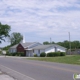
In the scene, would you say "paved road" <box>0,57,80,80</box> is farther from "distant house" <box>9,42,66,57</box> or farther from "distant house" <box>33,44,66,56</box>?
"distant house" <box>9,42,66,57</box>

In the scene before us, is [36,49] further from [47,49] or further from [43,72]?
[43,72]

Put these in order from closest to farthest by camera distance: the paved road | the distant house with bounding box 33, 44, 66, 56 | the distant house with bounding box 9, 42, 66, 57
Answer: the paved road → the distant house with bounding box 33, 44, 66, 56 → the distant house with bounding box 9, 42, 66, 57

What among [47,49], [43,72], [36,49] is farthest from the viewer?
[36,49]

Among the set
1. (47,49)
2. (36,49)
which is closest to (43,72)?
(47,49)

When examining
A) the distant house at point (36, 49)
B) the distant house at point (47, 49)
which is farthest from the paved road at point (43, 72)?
the distant house at point (36, 49)

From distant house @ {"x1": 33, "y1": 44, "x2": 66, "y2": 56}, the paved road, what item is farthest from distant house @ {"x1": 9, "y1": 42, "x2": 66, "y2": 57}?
the paved road

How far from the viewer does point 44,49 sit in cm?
7469

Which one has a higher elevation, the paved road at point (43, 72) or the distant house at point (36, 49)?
the distant house at point (36, 49)

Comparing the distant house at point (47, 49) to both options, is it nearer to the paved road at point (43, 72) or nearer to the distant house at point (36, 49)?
the distant house at point (36, 49)

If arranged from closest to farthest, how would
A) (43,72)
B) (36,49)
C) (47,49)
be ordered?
(43,72) → (47,49) → (36,49)

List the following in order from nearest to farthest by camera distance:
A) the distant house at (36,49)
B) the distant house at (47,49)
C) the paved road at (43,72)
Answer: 1. the paved road at (43,72)
2. the distant house at (47,49)
3. the distant house at (36,49)

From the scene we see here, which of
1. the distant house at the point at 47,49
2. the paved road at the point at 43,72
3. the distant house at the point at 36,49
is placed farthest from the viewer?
the distant house at the point at 36,49

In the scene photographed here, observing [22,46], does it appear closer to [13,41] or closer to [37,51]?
[37,51]

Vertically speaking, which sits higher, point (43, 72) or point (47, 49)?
point (47, 49)
